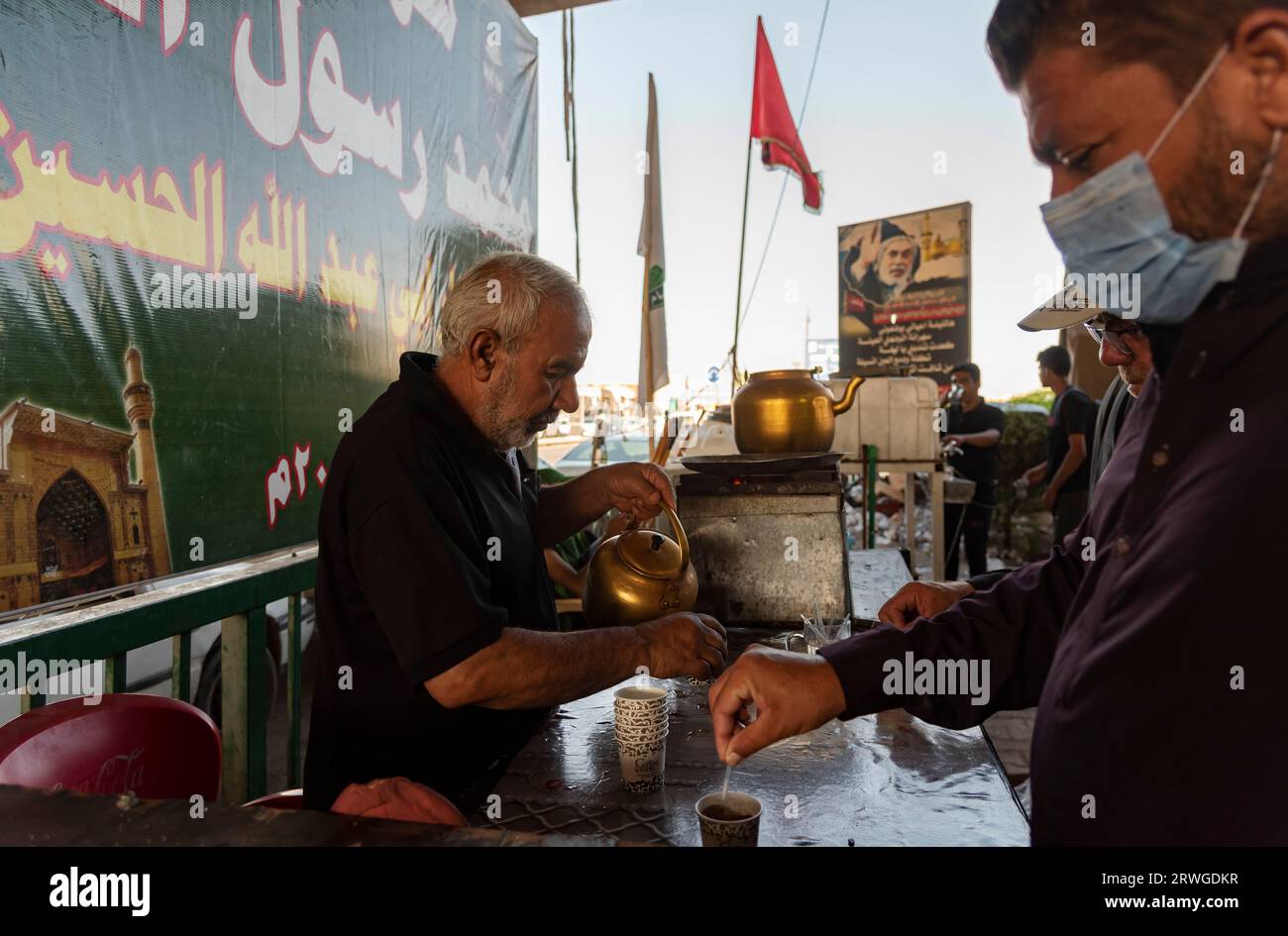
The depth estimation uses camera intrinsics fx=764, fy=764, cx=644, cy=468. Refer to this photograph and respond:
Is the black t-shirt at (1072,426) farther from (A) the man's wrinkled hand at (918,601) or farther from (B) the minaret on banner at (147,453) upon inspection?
(B) the minaret on banner at (147,453)

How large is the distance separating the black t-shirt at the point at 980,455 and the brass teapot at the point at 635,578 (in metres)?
5.37

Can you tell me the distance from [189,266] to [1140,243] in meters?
2.23

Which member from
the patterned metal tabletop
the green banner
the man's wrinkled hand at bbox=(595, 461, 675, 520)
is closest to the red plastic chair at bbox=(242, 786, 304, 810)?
the patterned metal tabletop

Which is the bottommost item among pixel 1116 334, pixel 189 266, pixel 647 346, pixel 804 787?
pixel 804 787

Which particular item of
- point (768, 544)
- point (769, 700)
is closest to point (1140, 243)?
point (769, 700)

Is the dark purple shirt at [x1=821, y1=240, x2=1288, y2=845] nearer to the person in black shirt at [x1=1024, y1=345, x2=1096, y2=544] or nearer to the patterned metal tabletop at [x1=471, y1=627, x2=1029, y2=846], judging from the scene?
the patterned metal tabletop at [x1=471, y1=627, x2=1029, y2=846]

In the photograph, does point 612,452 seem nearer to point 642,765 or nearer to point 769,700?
point 642,765

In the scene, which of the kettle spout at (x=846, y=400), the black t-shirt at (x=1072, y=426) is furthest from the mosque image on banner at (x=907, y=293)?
the kettle spout at (x=846, y=400)

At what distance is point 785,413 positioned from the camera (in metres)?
2.96

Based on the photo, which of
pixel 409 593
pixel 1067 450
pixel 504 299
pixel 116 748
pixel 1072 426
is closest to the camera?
pixel 116 748

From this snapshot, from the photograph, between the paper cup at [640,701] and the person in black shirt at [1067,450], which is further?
the person in black shirt at [1067,450]

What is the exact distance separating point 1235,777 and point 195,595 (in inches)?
90.1

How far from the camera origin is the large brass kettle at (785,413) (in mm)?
2963

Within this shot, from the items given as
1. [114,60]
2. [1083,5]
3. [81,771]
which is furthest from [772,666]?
[114,60]
